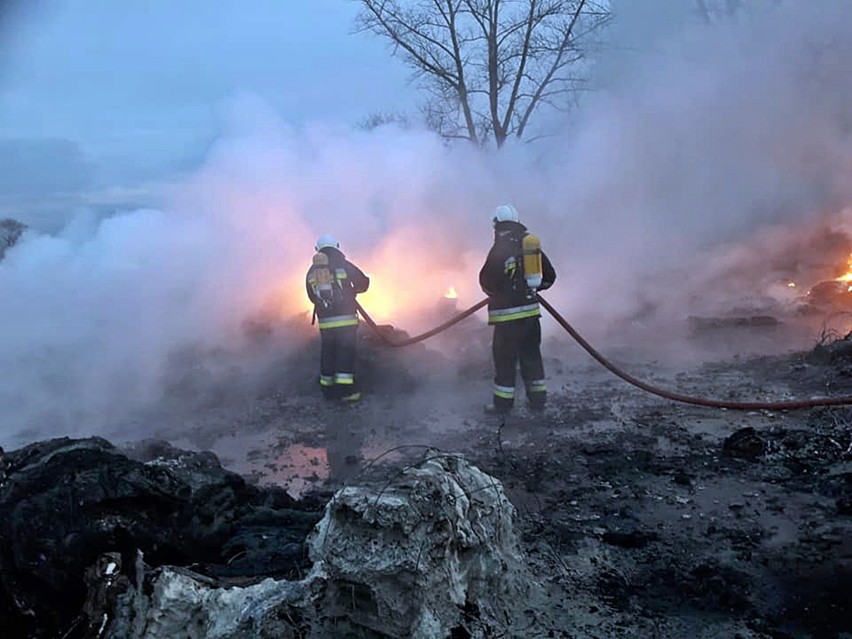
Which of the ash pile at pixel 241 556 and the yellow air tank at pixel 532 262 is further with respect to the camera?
the yellow air tank at pixel 532 262

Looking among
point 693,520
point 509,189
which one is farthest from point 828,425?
point 509,189

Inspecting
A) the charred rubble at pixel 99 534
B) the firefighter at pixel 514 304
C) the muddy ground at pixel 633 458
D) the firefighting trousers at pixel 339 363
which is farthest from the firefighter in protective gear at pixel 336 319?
the charred rubble at pixel 99 534

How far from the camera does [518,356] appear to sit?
6.61 m

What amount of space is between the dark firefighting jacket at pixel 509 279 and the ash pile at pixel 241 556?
3.21 m

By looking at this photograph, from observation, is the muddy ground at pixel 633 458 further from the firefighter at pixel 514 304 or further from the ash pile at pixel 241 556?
the ash pile at pixel 241 556

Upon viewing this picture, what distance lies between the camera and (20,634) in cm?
297

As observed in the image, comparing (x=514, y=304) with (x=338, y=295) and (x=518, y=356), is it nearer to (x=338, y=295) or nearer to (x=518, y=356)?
(x=518, y=356)

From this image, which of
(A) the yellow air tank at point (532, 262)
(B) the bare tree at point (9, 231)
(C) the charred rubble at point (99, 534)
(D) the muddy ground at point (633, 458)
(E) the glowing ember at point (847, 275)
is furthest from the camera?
(E) the glowing ember at point (847, 275)

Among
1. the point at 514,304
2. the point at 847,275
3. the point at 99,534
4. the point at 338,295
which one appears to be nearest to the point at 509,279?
the point at 514,304

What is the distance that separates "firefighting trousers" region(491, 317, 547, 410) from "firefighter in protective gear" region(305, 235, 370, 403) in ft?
5.43

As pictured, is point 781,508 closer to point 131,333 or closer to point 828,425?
point 828,425

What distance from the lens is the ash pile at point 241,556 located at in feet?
8.13

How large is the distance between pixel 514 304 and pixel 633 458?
1.97m

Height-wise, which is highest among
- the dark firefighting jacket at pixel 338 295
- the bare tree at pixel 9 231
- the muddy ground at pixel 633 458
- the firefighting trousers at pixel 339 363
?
the bare tree at pixel 9 231
